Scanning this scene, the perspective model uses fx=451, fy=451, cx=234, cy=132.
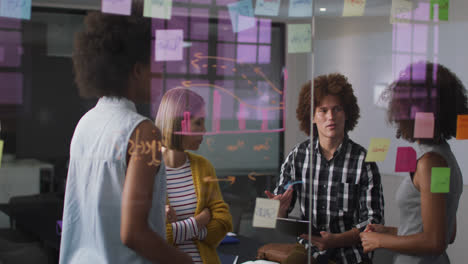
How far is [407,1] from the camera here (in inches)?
86.4

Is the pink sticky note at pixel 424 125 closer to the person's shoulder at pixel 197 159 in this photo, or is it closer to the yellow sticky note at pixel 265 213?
the yellow sticky note at pixel 265 213

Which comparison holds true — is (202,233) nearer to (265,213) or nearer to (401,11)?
(265,213)

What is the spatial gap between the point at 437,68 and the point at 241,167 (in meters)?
1.15

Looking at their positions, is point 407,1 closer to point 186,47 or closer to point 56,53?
point 186,47

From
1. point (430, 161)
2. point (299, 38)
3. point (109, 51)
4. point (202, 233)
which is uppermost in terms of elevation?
point (299, 38)

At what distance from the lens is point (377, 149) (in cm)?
206

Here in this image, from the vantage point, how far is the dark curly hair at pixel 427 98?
7.04ft

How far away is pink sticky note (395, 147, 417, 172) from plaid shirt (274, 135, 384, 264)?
231 mm

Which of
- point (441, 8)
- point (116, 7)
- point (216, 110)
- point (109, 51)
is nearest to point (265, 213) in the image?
point (216, 110)

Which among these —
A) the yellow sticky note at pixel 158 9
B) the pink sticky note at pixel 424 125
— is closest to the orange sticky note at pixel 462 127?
the pink sticky note at pixel 424 125

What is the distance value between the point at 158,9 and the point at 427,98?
4.42 ft

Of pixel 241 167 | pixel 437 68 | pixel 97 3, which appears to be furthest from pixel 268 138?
pixel 437 68

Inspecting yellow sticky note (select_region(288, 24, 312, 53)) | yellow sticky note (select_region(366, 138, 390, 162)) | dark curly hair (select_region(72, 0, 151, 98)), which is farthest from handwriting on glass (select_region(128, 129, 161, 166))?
yellow sticky note (select_region(366, 138, 390, 162))

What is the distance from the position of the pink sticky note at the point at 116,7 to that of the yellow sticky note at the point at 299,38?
0.66m
